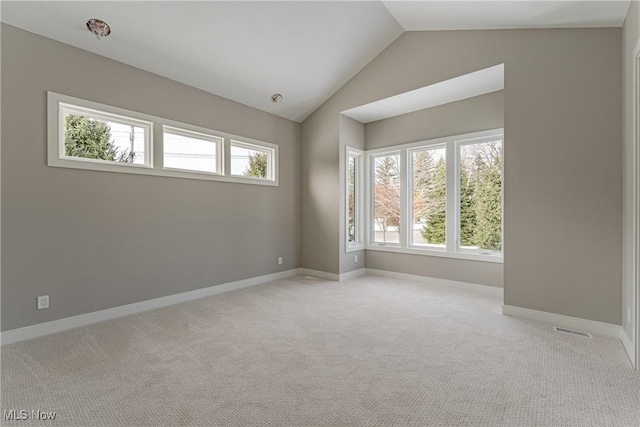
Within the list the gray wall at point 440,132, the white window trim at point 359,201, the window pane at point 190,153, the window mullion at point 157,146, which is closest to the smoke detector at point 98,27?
the window mullion at point 157,146

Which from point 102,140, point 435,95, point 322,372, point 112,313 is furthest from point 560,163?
point 112,313

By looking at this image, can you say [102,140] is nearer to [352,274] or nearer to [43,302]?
[43,302]

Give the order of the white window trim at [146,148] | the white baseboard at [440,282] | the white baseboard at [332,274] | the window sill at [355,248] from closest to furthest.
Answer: the white window trim at [146,148] < the white baseboard at [440,282] < the white baseboard at [332,274] < the window sill at [355,248]

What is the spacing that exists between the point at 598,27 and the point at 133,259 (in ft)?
18.2

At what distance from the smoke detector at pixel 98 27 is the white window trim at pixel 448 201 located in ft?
13.9

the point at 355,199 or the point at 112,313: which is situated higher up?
the point at 355,199

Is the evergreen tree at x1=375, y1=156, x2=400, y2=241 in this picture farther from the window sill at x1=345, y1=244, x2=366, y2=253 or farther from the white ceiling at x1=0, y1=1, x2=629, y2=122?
the white ceiling at x1=0, y1=1, x2=629, y2=122

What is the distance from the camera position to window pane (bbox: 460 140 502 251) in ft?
14.8

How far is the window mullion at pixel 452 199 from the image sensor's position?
4.84m

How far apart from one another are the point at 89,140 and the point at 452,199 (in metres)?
4.96

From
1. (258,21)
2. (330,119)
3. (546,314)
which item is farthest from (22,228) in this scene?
(546,314)

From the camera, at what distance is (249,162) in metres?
5.12

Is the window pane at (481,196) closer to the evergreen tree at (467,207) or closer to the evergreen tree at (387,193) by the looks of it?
the evergreen tree at (467,207)

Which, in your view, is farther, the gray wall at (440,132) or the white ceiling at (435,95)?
the gray wall at (440,132)
